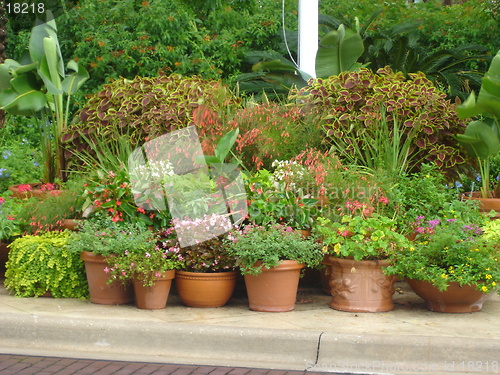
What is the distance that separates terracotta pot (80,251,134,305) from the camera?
541 centimetres

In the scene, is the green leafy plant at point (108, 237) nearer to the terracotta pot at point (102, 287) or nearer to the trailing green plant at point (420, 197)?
the terracotta pot at point (102, 287)

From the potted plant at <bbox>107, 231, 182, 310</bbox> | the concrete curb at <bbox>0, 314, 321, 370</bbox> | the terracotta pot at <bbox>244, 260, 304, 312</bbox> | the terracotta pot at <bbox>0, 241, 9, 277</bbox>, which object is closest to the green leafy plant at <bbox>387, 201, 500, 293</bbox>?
the terracotta pot at <bbox>244, 260, 304, 312</bbox>

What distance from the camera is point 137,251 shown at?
5.21m

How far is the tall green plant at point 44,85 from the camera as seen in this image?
703 cm

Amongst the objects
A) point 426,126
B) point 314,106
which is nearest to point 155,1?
point 314,106

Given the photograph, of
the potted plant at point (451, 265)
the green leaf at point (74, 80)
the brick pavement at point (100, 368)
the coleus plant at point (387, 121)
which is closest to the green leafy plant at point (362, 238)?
the potted plant at point (451, 265)

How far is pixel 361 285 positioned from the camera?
5.29 meters

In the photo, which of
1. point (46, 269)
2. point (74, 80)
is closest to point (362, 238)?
point (46, 269)

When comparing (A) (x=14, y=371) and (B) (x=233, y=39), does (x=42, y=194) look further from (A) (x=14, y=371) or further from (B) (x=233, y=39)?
(B) (x=233, y=39)

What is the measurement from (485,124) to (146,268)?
11.5 ft

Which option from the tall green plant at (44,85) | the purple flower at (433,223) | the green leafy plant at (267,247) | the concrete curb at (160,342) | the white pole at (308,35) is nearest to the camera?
the concrete curb at (160,342)

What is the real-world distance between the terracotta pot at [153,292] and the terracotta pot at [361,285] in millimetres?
1278

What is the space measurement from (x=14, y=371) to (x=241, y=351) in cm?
145

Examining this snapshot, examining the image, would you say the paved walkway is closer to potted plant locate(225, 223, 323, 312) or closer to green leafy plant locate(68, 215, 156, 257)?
potted plant locate(225, 223, 323, 312)
